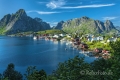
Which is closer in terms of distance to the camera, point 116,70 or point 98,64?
point 116,70

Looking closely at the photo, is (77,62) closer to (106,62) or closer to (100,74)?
(100,74)

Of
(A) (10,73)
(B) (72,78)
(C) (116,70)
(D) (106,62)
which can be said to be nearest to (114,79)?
(C) (116,70)

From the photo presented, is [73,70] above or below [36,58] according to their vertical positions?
above

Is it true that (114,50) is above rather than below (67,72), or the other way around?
above

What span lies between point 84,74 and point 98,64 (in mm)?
8878

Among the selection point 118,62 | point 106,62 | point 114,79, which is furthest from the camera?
point 106,62

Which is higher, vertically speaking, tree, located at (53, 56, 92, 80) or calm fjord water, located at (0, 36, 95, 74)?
tree, located at (53, 56, 92, 80)

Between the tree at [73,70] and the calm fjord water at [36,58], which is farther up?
the tree at [73,70]

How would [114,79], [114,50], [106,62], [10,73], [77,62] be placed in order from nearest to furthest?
1. [77,62]
2. [114,79]
3. [114,50]
4. [106,62]
5. [10,73]

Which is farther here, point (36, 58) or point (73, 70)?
point (36, 58)

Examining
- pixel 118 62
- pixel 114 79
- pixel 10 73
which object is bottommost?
pixel 10 73

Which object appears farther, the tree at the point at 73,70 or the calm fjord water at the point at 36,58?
the calm fjord water at the point at 36,58

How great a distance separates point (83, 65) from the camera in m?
17.0

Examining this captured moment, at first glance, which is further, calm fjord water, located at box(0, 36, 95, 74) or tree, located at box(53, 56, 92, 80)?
calm fjord water, located at box(0, 36, 95, 74)
